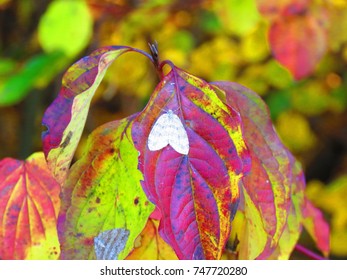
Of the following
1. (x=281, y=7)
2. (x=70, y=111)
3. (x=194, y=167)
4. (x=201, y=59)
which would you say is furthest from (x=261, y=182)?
(x=201, y=59)

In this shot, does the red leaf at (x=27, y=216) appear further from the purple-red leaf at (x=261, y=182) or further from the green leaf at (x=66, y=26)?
the green leaf at (x=66, y=26)

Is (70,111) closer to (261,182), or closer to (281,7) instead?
(261,182)

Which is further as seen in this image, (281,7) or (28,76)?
(28,76)

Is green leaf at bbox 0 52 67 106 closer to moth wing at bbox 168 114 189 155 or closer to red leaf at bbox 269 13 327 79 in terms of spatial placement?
red leaf at bbox 269 13 327 79

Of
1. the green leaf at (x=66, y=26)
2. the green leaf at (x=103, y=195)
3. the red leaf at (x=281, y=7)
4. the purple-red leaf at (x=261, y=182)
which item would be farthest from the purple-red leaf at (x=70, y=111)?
the green leaf at (x=66, y=26)

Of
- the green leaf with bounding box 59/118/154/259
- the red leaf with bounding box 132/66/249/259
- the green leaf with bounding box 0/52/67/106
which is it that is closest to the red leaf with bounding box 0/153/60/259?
the green leaf with bounding box 59/118/154/259

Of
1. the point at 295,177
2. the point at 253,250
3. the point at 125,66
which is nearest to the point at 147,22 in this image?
the point at 125,66

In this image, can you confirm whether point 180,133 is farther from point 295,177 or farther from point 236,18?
point 236,18
